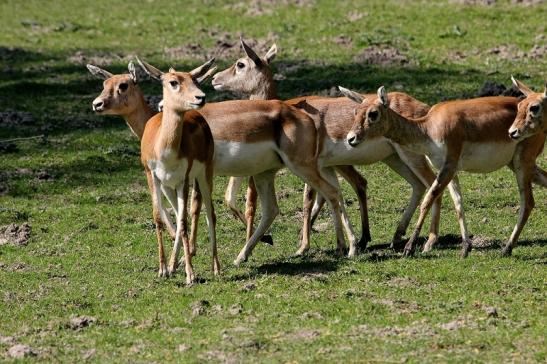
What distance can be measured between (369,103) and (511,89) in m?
6.06

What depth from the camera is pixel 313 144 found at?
12719 millimetres

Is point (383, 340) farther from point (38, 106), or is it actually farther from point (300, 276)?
point (38, 106)

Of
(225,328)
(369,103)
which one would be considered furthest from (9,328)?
(369,103)

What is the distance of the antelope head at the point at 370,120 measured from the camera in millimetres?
12352

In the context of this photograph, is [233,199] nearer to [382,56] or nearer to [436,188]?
[436,188]

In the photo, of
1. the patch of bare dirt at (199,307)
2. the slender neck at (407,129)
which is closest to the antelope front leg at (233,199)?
the slender neck at (407,129)

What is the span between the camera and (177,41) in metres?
23.2

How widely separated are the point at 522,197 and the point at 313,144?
6.65 ft

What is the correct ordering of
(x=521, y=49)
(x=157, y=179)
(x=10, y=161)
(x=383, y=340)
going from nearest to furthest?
(x=383, y=340) < (x=157, y=179) < (x=10, y=161) < (x=521, y=49)

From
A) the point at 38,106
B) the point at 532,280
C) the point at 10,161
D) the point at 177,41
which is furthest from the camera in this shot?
the point at 177,41

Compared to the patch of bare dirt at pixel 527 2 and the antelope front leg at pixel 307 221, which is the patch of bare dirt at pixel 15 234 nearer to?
the antelope front leg at pixel 307 221

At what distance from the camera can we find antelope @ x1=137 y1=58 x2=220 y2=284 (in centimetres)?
1158

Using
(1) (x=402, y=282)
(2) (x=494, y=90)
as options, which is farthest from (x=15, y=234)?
(2) (x=494, y=90)

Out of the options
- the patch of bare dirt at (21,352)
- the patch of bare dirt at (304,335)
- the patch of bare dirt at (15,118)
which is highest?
the patch of bare dirt at (304,335)
